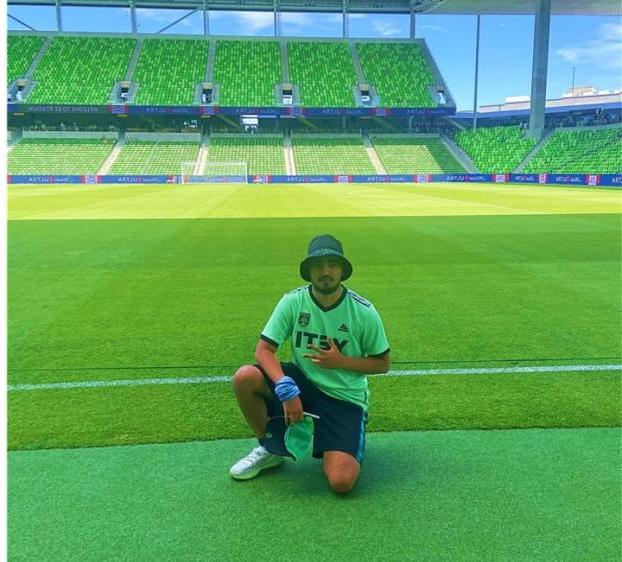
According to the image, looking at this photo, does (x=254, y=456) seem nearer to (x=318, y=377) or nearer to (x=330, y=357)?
(x=318, y=377)

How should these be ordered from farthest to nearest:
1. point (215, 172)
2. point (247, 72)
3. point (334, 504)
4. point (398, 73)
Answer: point (398, 73)
point (247, 72)
point (215, 172)
point (334, 504)

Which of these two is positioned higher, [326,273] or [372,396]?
[326,273]

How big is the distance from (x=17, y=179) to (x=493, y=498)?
60792mm

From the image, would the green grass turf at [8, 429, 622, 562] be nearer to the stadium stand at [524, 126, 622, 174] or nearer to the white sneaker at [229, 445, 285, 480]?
the white sneaker at [229, 445, 285, 480]

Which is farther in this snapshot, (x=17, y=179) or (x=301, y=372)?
(x=17, y=179)

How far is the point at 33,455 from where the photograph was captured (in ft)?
13.9

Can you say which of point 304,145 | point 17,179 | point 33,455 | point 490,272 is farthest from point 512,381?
point 304,145

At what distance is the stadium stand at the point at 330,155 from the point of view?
62.3 m

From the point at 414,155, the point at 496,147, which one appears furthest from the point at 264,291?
the point at 496,147

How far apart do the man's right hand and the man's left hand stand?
0.28m

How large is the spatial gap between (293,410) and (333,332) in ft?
1.90

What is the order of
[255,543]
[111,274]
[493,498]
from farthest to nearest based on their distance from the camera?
[111,274], [493,498], [255,543]

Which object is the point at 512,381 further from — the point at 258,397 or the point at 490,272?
the point at 490,272

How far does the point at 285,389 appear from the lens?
12.4 ft
